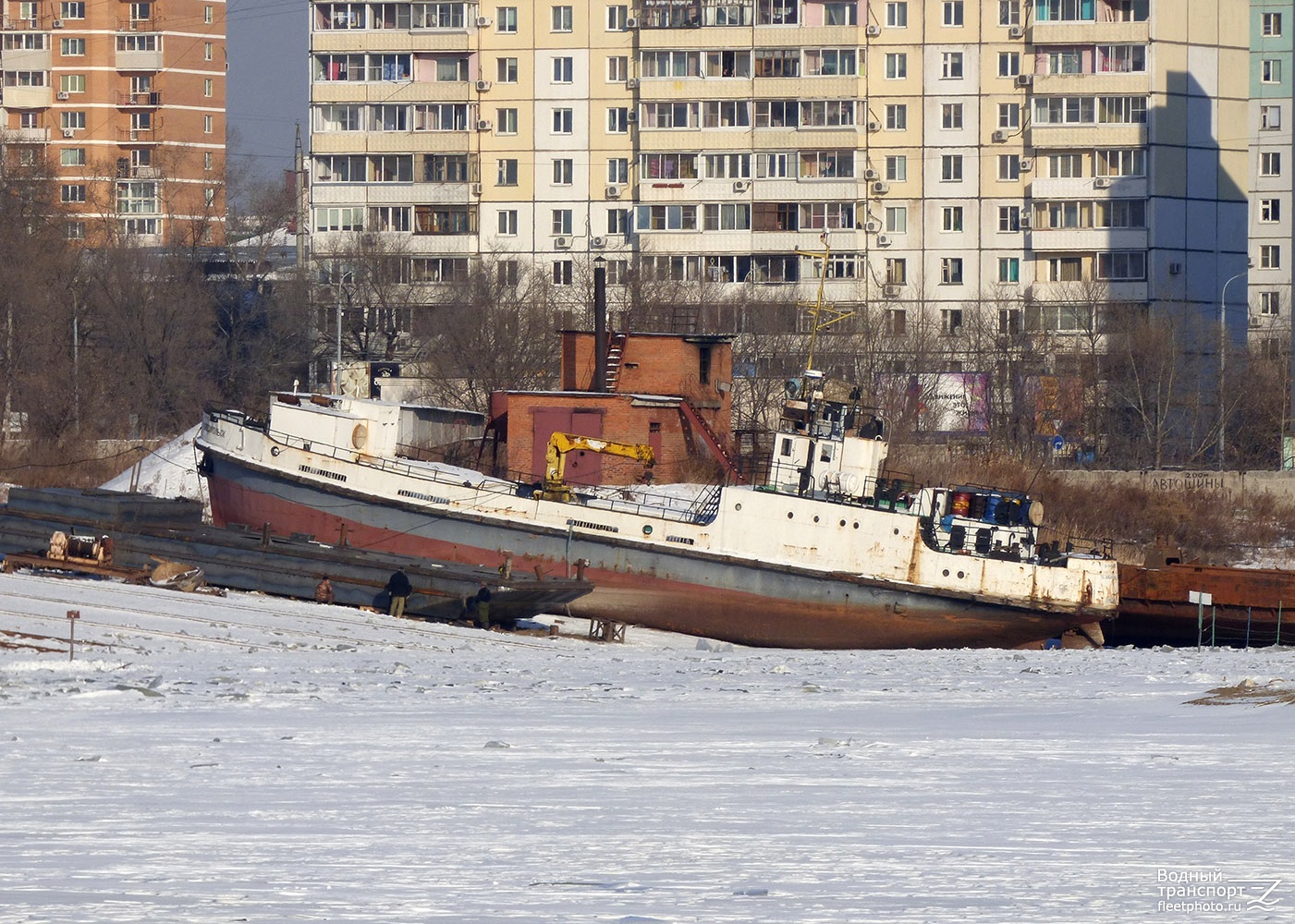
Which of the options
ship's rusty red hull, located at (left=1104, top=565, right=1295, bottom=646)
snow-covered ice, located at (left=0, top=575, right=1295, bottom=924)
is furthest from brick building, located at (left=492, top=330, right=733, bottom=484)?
snow-covered ice, located at (left=0, top=575, right=1295, bottom=924)

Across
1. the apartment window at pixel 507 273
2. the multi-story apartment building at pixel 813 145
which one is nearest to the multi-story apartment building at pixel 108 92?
the multi-story apartment building at pixel 813 145

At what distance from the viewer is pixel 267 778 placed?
973 cm

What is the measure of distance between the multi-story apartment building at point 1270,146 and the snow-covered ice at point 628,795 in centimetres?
5886

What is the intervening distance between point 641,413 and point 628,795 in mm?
26304

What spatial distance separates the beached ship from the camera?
26719 mm

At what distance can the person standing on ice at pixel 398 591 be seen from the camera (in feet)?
79.0

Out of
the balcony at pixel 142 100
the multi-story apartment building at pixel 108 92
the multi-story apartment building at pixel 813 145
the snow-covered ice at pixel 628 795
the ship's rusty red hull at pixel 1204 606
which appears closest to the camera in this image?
the snow-covered ice at pixel 628 795

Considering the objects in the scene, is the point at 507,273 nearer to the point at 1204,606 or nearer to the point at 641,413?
the point at 641,413

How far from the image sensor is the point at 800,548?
26.7 m

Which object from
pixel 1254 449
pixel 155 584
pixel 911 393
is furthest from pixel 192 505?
pixel 1254 449

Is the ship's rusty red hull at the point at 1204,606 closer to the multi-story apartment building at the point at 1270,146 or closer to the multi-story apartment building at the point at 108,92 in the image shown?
the multi-story apartment building at the point at 1270,146

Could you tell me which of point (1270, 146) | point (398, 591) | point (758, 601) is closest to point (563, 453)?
point (758, 601)

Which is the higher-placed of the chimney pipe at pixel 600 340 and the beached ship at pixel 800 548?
the chimney pipe at pixel 600 340

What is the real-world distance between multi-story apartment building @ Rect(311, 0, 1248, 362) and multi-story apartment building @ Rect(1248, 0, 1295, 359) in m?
11.0
